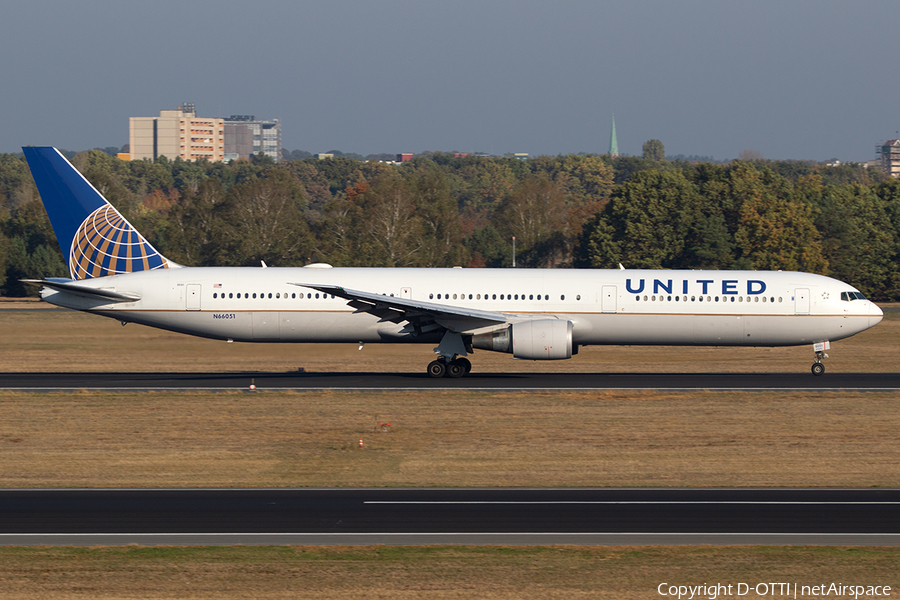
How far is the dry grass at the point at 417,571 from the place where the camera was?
1151cm

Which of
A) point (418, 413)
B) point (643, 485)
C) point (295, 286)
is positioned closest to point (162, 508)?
point (643, 485)

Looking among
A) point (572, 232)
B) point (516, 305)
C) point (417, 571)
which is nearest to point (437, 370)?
point (516, 305)

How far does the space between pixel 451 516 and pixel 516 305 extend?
1815cm

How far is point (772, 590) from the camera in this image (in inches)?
454

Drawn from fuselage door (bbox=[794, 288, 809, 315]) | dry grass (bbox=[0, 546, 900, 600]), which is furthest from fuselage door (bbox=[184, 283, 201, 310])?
fuselage door (bbox=[794, 288, 809, 315])

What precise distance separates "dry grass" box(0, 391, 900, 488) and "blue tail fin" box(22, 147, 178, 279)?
7900 millimetres

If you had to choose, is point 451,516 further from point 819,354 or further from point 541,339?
point 819,354

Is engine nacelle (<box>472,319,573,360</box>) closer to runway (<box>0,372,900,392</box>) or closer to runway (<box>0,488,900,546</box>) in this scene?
runway (<box>0,372,900,392</box>)

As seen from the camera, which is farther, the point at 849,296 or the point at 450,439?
the point at 849,296

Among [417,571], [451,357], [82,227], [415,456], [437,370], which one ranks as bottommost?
[415,456]

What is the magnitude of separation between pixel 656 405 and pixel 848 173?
508 ft

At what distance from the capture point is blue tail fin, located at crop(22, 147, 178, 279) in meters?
34.0

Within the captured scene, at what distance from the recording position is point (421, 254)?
75.1 m

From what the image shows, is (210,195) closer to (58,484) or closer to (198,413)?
(198,413)
